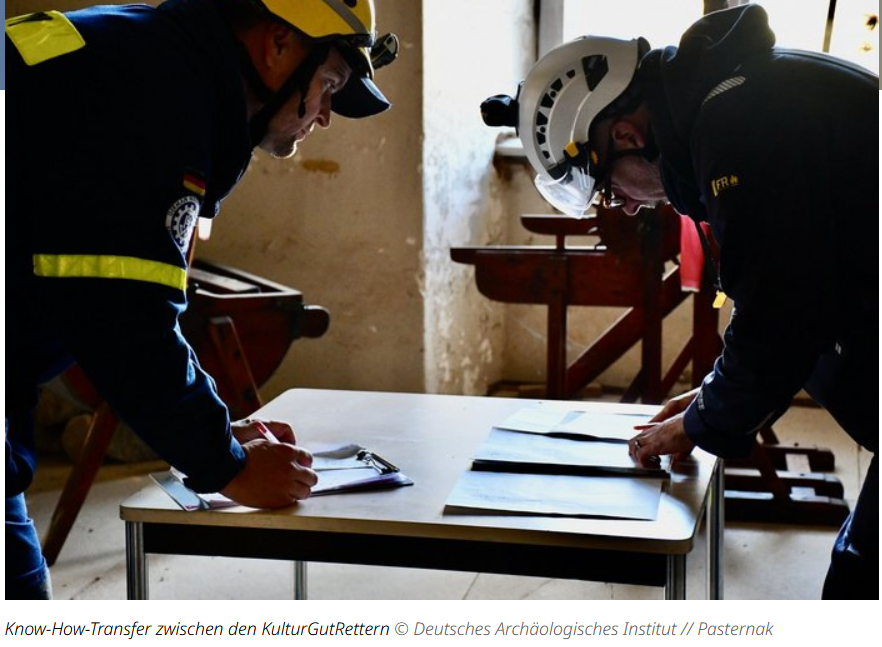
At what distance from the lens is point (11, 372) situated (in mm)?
1426

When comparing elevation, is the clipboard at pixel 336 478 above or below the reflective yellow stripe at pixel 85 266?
below

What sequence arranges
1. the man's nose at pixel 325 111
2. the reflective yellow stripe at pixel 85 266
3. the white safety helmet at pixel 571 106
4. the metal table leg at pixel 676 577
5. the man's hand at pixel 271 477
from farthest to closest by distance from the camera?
the white safety helmet at pixel 571 106, the man's nose at pixel 325 111, the man's hand at pixel 271 477, the metal table leg at pixel 676 577, the reflective yellow stripe at pixel 85 266

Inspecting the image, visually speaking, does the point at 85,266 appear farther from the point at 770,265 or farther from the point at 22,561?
the point at 770,265

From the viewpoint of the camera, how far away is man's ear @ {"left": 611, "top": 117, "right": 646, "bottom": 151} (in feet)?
5.99

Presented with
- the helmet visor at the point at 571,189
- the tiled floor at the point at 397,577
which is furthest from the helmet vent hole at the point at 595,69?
the tiled floor at the point at 397,577

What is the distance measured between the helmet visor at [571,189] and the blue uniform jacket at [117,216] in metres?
0.71

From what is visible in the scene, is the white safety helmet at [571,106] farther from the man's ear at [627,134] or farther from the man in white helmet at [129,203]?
the man in white helmet at [129,203]

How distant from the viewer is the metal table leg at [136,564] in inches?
62.6

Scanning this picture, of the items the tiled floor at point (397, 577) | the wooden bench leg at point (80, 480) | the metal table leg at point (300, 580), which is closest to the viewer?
the metal table leg at point (300, 580)

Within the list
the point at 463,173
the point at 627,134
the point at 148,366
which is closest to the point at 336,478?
the point at 148,366

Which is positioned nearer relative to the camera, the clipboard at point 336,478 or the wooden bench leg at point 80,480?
the clipboard at point 336,478

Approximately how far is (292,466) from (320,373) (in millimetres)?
3385

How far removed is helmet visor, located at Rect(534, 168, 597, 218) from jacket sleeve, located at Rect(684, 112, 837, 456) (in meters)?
0.36

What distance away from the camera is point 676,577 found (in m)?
1.43
